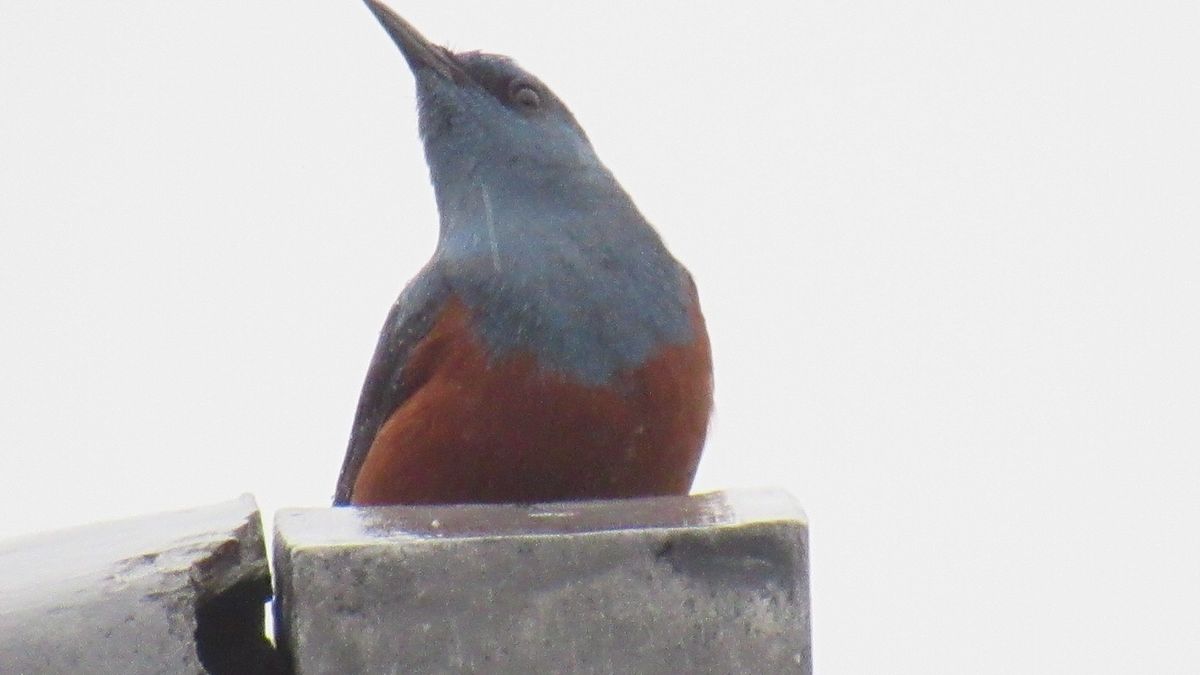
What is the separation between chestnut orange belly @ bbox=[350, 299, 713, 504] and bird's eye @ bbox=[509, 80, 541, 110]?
1.13 m

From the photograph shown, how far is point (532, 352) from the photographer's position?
5.08 meters

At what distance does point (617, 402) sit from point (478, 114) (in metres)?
1.56

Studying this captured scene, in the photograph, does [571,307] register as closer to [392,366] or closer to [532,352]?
[532,352]

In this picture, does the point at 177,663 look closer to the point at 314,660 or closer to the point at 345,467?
the point at 314,660

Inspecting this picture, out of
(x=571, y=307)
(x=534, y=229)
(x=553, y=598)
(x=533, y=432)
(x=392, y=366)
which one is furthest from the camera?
(x=392, y=366)

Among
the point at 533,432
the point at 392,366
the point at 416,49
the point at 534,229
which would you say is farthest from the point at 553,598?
the point at 416,49

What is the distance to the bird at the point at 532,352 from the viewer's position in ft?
16.5

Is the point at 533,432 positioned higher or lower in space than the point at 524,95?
lower

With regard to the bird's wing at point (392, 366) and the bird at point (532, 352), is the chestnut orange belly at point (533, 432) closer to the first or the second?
the bird at point (532, 352)

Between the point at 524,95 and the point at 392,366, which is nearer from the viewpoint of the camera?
the point at 392,366

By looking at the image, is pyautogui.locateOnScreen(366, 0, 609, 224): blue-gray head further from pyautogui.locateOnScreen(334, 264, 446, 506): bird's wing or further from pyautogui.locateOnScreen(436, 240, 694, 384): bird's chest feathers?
pyautogui.locateOnScreen(436, 240, 694, 384): bird's chest feathers

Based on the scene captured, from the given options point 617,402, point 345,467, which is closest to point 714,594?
point 617,402

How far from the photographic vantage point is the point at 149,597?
116 inches

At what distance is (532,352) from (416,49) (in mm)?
1855
